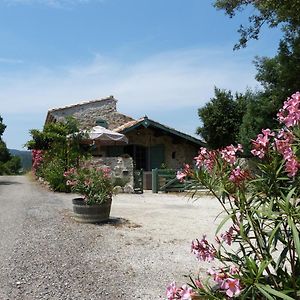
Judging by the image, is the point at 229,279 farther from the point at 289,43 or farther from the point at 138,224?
the point at 289,43

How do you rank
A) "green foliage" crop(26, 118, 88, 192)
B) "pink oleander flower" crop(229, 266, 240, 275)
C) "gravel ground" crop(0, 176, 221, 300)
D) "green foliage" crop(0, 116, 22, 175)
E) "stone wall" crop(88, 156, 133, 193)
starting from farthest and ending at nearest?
"green foliage" crop(0, 116, 22, 175)
"stone wall" crop(88, 156, 133, 193)
"green foliage" crop(26, 118, 88, 192)
"gravel ground" crop(0, 176, 221, 300)
"pink oleander flower" crop(229, 266, 240, 275)

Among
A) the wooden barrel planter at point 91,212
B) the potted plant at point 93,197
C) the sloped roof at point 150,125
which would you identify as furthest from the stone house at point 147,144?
the wooden barrel planter at point 91,212

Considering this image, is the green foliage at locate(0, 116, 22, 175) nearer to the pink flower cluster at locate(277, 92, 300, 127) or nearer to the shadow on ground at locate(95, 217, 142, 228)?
the shadow on ground at locate(95, 217, 142, 228)

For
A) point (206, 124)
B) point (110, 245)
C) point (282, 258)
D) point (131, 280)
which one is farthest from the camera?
point (206, 124)

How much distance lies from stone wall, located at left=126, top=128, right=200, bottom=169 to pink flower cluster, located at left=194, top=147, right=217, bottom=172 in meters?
18.4

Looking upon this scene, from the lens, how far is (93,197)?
834cm

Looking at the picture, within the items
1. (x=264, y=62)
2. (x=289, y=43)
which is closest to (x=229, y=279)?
(x=289, y=43)

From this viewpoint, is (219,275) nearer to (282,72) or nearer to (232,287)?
(232,287)

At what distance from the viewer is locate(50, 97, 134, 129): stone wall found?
2475 cm

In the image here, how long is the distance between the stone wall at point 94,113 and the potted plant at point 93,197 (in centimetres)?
1630

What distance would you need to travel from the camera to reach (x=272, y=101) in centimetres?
1714

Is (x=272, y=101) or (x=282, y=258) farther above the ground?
(x=272, y=101)

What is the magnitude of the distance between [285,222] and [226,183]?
0.46 m

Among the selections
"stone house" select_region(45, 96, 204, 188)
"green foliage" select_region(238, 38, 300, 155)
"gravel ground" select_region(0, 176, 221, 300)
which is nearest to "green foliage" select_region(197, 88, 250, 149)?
"stone house" select_region(45, 96, 204, 188)
